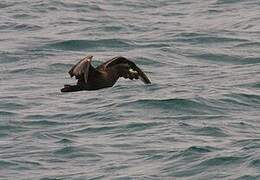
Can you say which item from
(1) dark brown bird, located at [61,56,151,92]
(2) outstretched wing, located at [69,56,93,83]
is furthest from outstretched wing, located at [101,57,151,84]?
(2) outstretched wing, located at [69,56,93,83]

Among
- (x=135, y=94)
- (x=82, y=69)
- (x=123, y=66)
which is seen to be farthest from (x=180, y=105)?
(x=82, y=69)

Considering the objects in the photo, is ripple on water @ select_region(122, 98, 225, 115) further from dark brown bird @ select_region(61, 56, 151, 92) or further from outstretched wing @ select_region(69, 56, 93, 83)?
outstretched wing @ select_region(69, 56, 93, 83)

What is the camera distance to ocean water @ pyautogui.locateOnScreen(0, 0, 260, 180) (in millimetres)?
20766

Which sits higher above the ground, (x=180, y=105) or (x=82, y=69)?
(x=82, y=69)

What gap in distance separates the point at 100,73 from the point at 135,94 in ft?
23.6

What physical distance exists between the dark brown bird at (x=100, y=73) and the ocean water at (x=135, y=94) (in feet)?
6.32

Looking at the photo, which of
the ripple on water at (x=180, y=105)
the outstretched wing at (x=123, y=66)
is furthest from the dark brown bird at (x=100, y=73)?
the ripple on water at (x=180, y=105)

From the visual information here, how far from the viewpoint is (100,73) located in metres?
18.4

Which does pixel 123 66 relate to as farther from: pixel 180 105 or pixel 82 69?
pixel 180 105

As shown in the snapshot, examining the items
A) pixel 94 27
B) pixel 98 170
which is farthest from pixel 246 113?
pixel 94 27

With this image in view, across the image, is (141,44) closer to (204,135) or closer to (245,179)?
(204,135)

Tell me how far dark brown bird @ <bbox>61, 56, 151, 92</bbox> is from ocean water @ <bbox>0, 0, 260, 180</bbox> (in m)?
1.93

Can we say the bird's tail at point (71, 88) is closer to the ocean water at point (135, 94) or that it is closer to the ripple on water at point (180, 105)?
the ocean water at point (135, 94)

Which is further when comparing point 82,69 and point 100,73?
point 100,73
